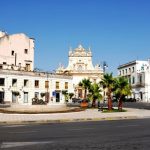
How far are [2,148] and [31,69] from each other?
70.0 m

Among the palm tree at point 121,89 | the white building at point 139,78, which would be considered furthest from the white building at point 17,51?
the white building at point 139,78

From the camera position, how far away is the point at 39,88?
262ft

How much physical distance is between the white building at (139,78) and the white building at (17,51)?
38.2 m

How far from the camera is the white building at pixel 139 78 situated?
359 ft

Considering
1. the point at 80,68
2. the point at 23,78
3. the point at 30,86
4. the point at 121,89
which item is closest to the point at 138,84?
the point at 80,68

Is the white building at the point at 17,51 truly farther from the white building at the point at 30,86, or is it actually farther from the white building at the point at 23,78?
the white building at the point at 30,86

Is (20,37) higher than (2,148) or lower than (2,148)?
higher

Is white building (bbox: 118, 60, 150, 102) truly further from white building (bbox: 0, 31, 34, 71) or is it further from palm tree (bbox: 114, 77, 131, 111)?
palm tree (bbox: 114, 77, 131, 111)

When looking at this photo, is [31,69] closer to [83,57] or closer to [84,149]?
[83,57]

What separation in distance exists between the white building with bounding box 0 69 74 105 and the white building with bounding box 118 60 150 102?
28.9 m

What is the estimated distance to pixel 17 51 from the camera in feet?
268

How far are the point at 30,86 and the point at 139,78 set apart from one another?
44.9m

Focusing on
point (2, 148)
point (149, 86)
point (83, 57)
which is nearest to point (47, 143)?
point (2, 148)

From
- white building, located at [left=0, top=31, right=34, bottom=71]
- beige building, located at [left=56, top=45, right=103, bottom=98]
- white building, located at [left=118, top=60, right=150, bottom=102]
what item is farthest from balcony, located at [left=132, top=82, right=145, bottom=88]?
white building, located at [left=0, top=31, right=34, bottom=71]
